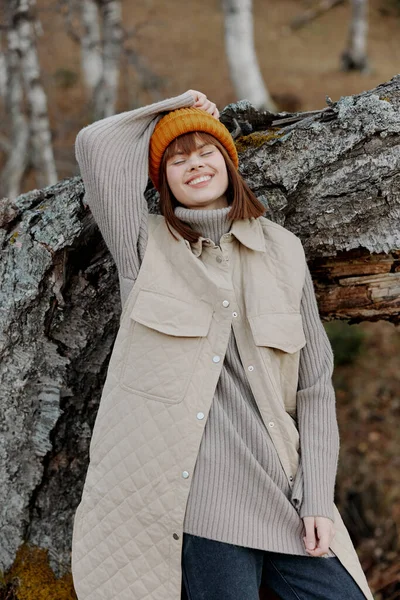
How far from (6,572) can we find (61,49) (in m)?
14.8

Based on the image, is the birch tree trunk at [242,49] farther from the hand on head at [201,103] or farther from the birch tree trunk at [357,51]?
the hand on head at [201,103]

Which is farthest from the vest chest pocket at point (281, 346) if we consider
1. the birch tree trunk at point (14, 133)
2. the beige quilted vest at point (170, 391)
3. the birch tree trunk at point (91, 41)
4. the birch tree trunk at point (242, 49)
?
the birch tree trunk at point (242, 49)

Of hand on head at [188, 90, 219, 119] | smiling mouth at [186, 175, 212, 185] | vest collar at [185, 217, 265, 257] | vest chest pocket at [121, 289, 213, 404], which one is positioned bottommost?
vest chest pocket at [121, 289, 213, 404]

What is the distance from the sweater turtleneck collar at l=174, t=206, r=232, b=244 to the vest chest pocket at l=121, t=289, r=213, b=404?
11.3 inches

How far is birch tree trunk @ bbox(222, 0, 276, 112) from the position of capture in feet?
29.9

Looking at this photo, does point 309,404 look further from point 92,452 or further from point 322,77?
point 322,77

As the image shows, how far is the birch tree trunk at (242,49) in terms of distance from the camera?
9.10 m

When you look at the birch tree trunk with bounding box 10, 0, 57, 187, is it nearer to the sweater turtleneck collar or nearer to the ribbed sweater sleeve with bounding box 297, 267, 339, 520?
the sweater turtleneck collar

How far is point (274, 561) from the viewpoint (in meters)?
A: 2.24

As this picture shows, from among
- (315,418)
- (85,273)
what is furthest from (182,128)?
(315,418)

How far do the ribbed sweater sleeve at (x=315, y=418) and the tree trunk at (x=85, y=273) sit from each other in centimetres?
48

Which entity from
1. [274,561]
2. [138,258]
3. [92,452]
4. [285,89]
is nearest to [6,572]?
[92,452]

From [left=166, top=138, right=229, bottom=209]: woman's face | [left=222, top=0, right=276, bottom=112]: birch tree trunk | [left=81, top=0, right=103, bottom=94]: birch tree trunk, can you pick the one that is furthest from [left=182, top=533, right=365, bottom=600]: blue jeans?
[left=222, top=0, right=276, bottom=112]: birch tree trunk

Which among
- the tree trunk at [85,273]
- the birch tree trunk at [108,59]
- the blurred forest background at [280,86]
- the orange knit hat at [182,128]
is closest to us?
the orange knit hat at [182,128]
